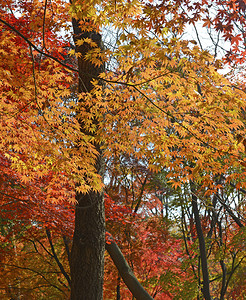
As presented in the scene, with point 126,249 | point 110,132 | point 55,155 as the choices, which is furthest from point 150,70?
point 126,249

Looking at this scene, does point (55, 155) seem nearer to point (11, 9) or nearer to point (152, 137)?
point (152, 137)

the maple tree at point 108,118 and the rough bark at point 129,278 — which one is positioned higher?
the maple tree at point 108,118

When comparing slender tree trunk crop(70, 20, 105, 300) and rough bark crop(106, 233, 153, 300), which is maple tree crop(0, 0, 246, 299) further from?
rough bark crop(106, 233, 153, 300)

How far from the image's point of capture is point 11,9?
7648 millimetres

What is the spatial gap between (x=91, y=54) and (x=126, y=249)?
20.2ft

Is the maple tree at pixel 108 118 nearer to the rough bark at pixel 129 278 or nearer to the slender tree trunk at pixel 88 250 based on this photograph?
the slender tree trunk at pixel 88 250

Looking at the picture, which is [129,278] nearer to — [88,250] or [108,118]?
[88,250]

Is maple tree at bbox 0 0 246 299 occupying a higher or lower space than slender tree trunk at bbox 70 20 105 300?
higher

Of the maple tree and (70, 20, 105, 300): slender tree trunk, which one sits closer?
the maple tree

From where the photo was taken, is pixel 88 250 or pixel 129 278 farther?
pixel 129 278

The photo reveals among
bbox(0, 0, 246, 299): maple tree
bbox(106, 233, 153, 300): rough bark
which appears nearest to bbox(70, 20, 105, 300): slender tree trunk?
bbox(0, 0, 246, 299): maple tree

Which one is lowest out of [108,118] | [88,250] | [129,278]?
[129,278]

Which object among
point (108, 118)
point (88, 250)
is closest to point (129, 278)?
point (88, 250)

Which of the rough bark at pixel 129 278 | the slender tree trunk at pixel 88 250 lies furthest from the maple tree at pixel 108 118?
→ the rough bark at pixel 129 278
